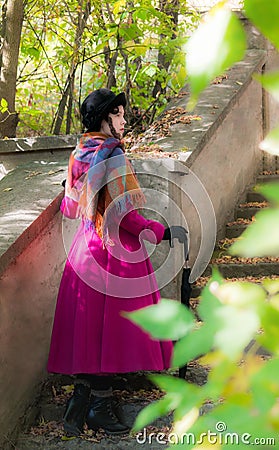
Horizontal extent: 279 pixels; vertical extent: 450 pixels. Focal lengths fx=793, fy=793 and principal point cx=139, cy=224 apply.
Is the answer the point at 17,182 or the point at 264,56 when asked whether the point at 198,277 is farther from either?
the point at 264,56

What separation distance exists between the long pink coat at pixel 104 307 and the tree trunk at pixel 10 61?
2.28 meters

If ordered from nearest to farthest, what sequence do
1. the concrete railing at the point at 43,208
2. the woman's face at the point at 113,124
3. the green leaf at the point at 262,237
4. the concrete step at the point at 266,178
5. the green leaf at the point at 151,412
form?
the green leaf at the point at 262,237, the green leaf at the point at 151,412, the concrete railing at the point at 43,208, the woman's face at the point at 113,124, the concrete step at the point at 266,178

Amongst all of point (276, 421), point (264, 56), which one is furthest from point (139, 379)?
point (264, 56)

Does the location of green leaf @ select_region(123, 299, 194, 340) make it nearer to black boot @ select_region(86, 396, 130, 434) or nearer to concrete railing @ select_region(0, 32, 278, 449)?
concrete railing @ select_region(0, 32, 278, 449)

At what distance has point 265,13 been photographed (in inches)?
24.4

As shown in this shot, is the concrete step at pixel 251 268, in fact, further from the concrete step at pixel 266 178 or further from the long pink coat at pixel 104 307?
the concrete step at pixel 266 178

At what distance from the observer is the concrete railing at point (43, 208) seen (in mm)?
3715

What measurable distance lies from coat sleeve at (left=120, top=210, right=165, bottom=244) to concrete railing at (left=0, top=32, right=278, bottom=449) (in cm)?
47

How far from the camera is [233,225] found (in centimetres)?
609

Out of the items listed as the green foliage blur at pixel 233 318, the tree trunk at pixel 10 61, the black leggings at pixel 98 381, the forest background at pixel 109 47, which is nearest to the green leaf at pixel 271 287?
the green foliage blur at pixel 233 318

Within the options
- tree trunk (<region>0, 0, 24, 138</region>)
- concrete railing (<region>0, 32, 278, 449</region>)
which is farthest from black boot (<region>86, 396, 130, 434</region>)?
tree trunk (<region>0, 0, 24, 138</region>)

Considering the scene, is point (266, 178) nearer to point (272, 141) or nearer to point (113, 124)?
point (113, 124)

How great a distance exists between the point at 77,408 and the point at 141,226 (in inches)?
37.2

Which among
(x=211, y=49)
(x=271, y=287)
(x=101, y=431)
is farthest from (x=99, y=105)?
(x=211, y=49)
